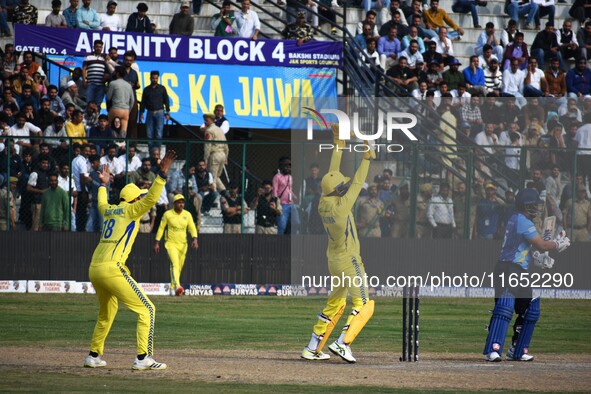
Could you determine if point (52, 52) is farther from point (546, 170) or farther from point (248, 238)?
point (546, 170)

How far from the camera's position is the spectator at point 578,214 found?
85.9 feet

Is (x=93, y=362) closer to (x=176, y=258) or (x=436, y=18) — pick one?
(x=176, y=258)

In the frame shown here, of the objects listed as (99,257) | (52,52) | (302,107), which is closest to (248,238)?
(302,107)

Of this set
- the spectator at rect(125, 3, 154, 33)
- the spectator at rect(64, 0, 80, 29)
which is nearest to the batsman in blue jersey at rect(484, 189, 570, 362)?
the spectator at rect(125, 3, 154, 33)

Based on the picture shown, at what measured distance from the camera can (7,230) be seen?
997 inches

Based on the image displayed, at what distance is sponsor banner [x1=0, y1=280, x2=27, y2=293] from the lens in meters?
25.5

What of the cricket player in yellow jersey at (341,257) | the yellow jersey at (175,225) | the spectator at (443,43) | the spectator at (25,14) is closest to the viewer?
the cricket player in yellow jersey at (341,257)

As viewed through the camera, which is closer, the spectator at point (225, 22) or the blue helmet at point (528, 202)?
the blue helmet at point (528, 202)

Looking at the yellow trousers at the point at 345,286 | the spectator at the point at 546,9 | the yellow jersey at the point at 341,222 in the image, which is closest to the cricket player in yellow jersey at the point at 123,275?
the yellow trousers at the point at 345,286

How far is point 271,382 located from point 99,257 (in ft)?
8.69

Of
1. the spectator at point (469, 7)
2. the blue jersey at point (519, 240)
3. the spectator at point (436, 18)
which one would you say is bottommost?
the blue jersey at point (519, 240)

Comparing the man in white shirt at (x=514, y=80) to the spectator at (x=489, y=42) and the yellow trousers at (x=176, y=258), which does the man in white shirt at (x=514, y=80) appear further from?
the yellow trousers at (x=176, y=258)

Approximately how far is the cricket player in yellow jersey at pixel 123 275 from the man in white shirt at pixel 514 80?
18174mm

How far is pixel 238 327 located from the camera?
2034 centimetres
